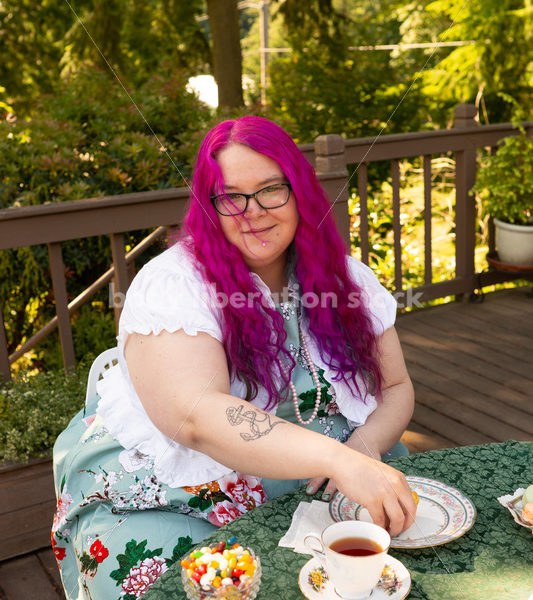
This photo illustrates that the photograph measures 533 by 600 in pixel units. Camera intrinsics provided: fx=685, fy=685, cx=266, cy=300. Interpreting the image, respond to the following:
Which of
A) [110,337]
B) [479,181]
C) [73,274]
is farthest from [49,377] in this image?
[479,181]

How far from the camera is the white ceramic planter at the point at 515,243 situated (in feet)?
12.5

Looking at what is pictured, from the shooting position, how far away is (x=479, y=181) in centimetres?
381

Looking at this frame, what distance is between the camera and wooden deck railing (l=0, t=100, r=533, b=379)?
2.31 m

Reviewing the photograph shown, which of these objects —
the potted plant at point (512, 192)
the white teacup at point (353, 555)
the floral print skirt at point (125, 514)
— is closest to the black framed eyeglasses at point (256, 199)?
the floral print skirt at point (125, 514)

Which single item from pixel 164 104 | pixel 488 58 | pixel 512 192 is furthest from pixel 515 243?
pixel 488 58

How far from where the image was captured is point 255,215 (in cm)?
144

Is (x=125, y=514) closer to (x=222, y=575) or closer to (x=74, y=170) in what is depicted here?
(x=222, y=575)

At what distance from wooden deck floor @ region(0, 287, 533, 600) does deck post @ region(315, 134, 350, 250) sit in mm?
786

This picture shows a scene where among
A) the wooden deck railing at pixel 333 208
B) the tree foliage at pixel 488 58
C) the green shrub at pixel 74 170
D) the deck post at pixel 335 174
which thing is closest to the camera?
the wooden deck railing at pixel 333 208

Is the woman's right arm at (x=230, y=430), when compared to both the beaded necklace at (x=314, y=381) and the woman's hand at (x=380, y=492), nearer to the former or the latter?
the woman's hand at (x=380, y=492)

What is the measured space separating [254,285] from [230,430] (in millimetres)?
397

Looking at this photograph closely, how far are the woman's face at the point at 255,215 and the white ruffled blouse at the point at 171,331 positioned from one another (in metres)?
0.07

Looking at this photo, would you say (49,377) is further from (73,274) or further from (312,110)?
(312,110)

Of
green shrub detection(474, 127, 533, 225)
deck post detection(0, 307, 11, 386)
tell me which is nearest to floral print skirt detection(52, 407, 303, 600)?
deck post detection(0, 307, 11, 386)
